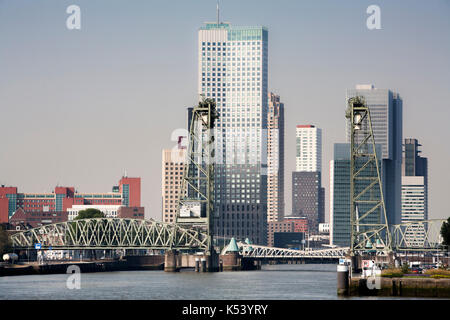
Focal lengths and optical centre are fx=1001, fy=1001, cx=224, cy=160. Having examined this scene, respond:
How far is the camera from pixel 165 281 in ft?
504

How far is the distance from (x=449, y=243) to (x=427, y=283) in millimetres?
67204

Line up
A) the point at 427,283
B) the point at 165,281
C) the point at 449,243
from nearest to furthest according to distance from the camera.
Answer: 1. the point at 427,283
2. the point at 165,281
3. the point at 449,243
